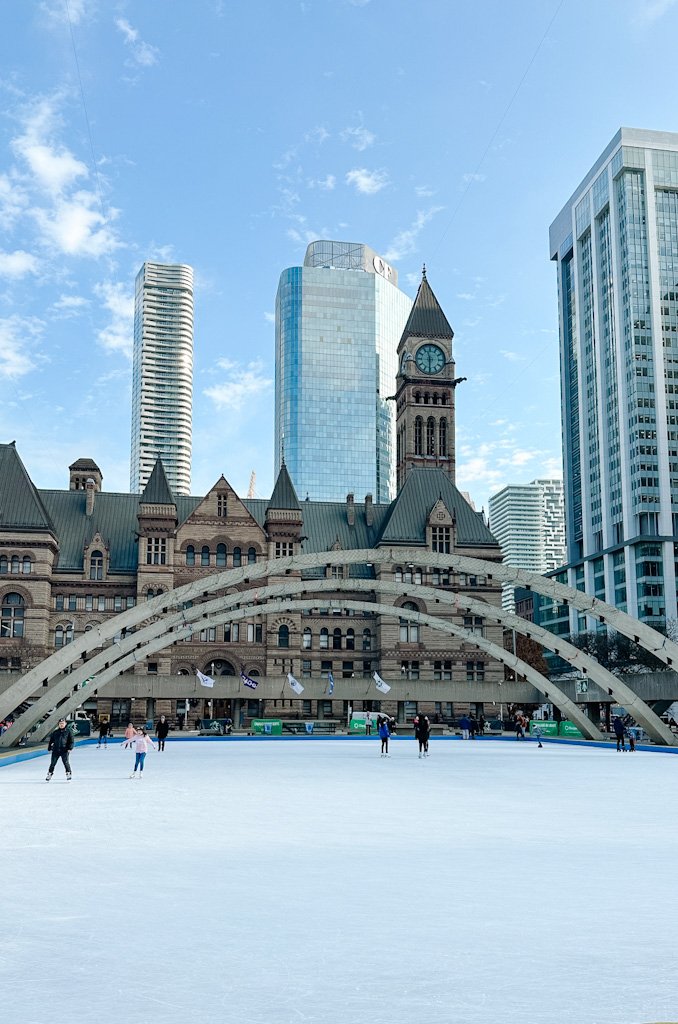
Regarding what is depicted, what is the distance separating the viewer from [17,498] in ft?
259

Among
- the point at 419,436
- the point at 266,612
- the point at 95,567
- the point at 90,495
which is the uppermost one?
the point at 419,436

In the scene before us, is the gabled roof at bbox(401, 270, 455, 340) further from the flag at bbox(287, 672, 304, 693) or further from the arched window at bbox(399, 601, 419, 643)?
the flag at bbox(287, 672, 304, 693)

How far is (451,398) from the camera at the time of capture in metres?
105

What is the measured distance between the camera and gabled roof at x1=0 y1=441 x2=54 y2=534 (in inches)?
3061

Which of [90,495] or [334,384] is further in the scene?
[334,384]

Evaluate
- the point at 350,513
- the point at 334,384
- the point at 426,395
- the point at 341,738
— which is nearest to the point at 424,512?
the point at 350,513

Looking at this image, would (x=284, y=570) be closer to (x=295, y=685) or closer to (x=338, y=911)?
(x=295, y=685)

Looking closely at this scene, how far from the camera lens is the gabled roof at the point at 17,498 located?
77.8 metres

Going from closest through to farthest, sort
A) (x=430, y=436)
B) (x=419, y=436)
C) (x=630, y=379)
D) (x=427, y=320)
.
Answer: (x=419, y=436), (x=430, y=436), (x=427, y=320), (x=630, y=379)

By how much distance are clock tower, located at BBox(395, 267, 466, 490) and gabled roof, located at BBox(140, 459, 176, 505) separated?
27981mm

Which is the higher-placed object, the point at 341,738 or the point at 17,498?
the point at 17,498

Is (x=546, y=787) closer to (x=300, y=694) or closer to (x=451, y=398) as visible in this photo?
(x=300, y=694)

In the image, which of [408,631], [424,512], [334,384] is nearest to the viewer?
[408,631]

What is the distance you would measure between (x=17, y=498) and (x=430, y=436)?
43.3 metres
